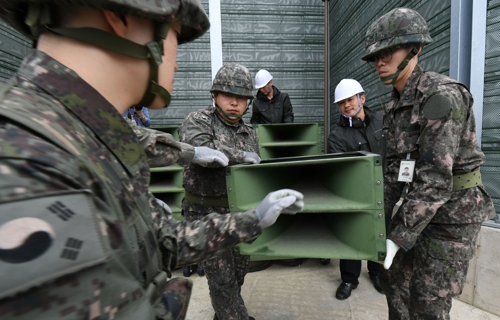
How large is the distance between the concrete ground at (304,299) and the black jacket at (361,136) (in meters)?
1.30

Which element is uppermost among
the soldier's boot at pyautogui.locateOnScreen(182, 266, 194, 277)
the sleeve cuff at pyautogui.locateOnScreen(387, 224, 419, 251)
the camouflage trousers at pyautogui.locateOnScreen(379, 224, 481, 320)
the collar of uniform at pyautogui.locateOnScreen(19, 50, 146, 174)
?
the collar of uniform at pyautogui.locateOnScreen(19, 50, 146, 174)

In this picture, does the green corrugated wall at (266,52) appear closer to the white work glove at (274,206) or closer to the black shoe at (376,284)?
the black shoe at (376,284)

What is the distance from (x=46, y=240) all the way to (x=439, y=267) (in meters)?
1.70

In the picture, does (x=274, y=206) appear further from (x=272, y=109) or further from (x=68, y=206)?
(x=272, y=109)

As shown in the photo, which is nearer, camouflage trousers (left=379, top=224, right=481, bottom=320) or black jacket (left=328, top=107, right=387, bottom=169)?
camouflage trousers (left=379, top=224, right=481, bottom=320)

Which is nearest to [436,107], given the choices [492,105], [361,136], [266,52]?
[361,136]

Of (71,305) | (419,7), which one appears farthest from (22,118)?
(419,7)

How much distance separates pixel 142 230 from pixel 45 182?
268 mm

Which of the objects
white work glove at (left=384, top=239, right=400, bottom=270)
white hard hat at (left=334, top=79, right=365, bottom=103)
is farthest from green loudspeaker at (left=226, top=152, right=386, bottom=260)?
white hard hat at (left=334, top=79, right=365, bottom=103)

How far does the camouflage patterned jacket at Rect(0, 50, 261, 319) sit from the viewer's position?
360 millimetres

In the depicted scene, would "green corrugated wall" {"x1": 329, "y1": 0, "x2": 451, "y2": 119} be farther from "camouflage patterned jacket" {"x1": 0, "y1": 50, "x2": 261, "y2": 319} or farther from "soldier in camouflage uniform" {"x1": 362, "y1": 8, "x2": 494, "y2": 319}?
"camouflage patterned jacket" {"x1": 0, "y1": 50, "x2": 261, "y2": 319}

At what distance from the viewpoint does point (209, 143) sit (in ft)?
6.31

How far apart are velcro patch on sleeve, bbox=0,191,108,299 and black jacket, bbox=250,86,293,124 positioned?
3501 millimetres

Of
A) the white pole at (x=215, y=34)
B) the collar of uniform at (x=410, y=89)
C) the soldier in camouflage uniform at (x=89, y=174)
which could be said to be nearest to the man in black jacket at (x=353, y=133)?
the collar of uniform at (x=410, y=89)
